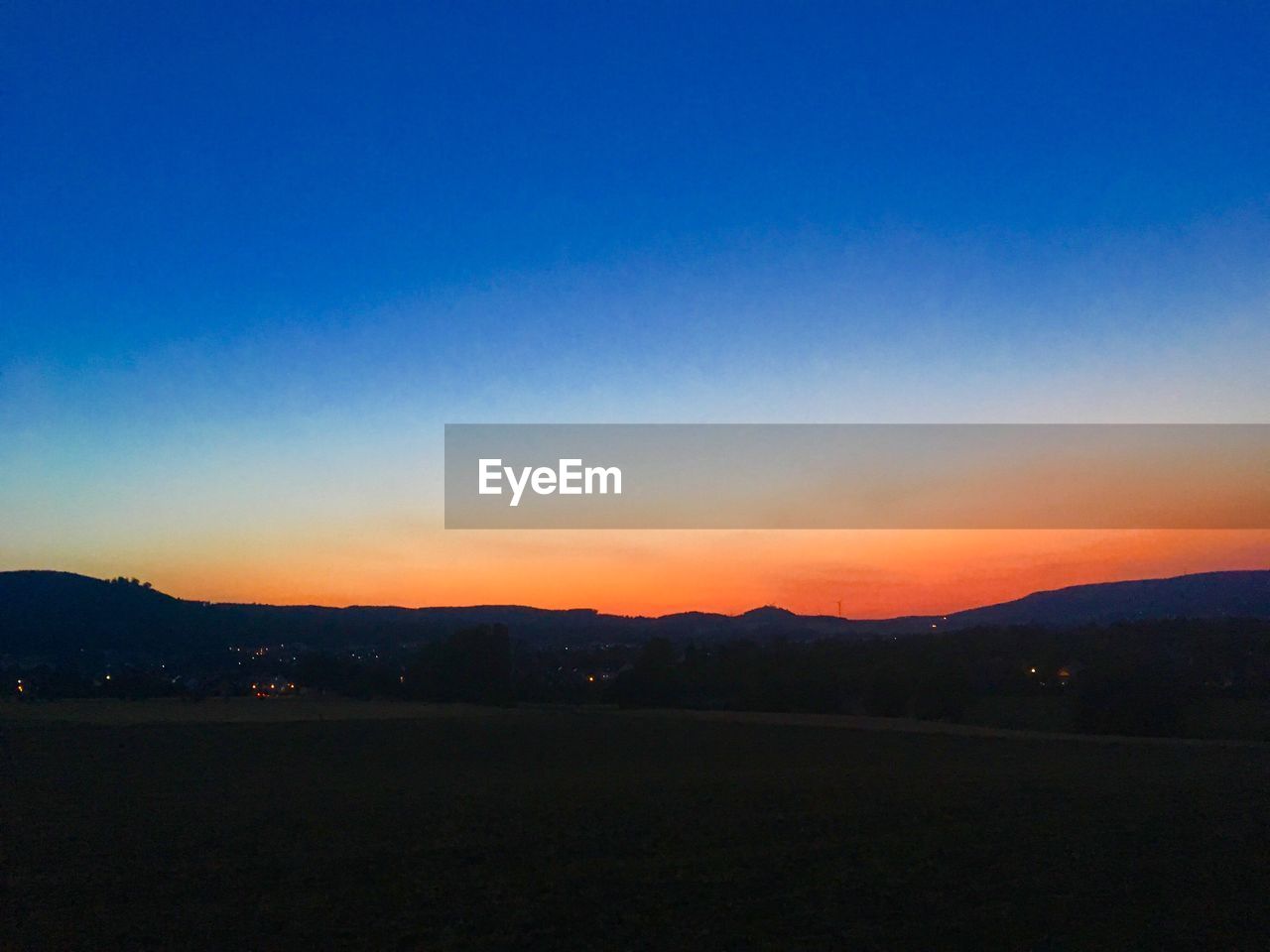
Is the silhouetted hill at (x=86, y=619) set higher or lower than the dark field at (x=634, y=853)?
higher

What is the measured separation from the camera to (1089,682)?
174 feet

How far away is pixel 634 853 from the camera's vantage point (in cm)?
1548

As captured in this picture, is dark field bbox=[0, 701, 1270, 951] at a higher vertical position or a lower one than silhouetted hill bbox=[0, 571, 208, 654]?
lower

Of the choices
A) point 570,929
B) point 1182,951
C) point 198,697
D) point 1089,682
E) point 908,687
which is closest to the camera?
point 1182,951

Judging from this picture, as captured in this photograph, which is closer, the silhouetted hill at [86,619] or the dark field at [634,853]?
the dark field at [634,853]

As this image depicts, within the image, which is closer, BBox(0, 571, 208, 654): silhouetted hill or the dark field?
the dark field

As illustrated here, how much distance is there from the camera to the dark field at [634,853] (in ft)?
36.9

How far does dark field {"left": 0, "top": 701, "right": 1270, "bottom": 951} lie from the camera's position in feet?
36.9

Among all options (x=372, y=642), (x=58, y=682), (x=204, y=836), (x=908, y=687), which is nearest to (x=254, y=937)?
(x=204, y=836)

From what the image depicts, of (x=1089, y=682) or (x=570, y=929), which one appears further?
(x=1089, y=682)

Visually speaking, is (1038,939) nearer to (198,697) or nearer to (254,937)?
(254,937)

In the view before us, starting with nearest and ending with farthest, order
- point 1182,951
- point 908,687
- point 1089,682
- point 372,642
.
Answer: point 1182,951
point 1089,682
point 908,687
point 372,642

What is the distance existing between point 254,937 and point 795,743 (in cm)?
2973

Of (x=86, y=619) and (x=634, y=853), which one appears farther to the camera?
(x=86, y=619)
